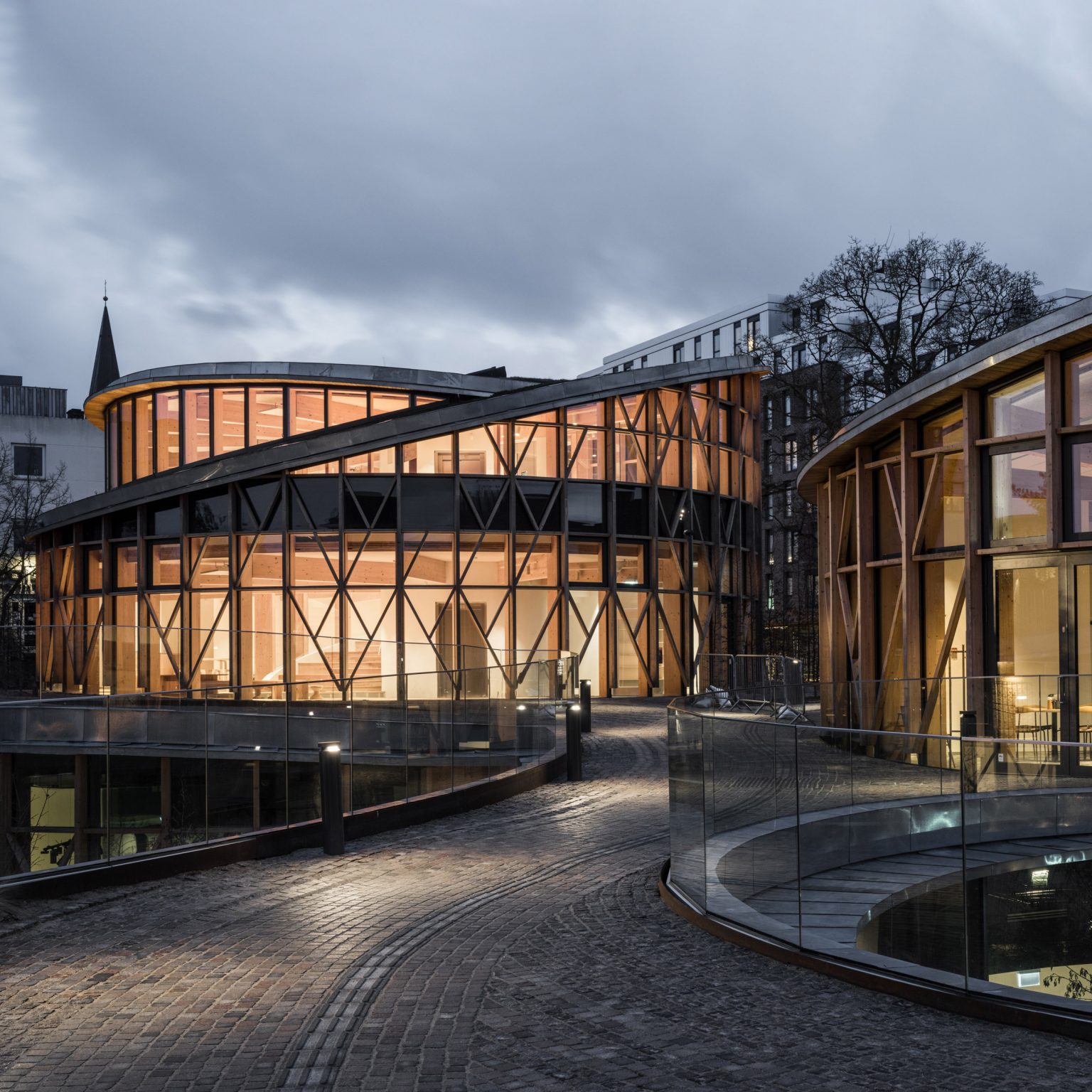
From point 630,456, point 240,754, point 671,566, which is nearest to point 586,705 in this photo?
point 671,566

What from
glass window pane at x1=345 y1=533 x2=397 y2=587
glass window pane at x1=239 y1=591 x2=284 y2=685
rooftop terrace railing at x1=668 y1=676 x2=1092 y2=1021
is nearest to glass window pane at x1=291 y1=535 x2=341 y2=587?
glass window pane at x1=345 y1=533 x2=397 y2=587

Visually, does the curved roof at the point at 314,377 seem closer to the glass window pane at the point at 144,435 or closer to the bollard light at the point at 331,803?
the glass window pane at the point at 144,435

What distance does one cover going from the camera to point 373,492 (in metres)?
35.1

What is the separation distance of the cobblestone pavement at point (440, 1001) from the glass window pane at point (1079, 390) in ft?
30.8

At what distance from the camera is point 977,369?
714 inches

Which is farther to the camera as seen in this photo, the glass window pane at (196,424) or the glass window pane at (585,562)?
the glass window pane at (196,424)

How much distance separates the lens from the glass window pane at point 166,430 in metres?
40.1

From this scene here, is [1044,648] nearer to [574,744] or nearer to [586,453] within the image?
[574,744]

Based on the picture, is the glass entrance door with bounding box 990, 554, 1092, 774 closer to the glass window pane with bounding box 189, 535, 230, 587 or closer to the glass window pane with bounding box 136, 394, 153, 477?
the glass window pane with bounding box 189, 535, 230, 587

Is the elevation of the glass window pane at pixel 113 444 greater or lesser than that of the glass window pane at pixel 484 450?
greater

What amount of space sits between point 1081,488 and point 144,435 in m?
31.0

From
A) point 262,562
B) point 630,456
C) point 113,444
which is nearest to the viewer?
point 262,562

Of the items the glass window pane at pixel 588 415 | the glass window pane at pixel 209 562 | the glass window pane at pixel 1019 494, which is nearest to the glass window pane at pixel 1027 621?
the glass window pane at pixel 1019 494

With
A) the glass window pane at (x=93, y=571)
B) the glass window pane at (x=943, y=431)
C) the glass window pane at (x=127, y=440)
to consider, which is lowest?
the glass window pane at (x=93, y=571)
